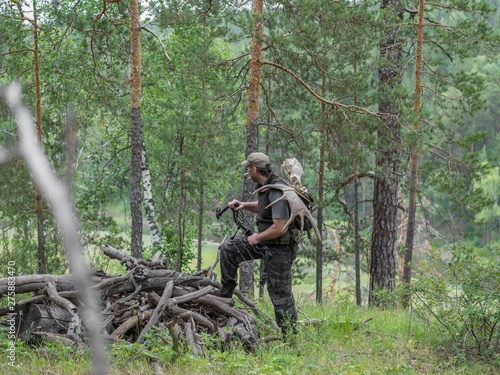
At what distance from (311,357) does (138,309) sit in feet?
7.01

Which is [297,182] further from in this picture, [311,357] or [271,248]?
[311,357]

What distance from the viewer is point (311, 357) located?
5.03 metres

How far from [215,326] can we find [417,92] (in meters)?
8.26

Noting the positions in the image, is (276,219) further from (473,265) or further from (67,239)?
(67,239)

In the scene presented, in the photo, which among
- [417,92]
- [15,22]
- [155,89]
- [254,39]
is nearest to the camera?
[254,39]

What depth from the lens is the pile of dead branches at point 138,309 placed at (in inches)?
200

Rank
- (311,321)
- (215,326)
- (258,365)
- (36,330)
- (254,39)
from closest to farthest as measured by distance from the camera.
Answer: (258,365)
(36,330)
(215,326)
(311,321)
(254,39)

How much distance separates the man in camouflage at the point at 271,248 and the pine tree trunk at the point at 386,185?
614 cm

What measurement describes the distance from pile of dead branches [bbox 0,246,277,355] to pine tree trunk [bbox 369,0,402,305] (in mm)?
6428

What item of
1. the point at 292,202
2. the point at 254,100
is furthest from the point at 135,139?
the point at 292,202

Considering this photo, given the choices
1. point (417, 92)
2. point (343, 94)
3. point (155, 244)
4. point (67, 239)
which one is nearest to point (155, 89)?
point (155, 244)

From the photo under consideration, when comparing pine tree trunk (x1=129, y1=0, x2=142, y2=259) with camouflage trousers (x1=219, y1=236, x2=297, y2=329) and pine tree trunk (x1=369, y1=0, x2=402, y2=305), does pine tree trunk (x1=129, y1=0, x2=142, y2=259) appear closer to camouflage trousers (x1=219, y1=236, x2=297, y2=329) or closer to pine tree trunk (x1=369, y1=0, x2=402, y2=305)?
camouflage trousers (x1=219, y1=236, x2=297, y2=329)

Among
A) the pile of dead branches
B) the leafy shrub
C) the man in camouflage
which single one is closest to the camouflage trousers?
the man in camouflage

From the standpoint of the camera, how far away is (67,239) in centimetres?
57
